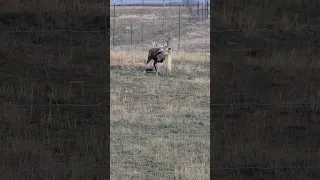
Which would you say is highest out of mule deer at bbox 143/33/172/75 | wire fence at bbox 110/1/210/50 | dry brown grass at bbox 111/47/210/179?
wire fence at bbox 110/1/210/50

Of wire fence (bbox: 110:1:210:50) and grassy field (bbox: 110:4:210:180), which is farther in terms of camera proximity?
wire fence (bbox: 110:1:210:50)

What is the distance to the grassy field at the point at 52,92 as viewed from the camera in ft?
9.07

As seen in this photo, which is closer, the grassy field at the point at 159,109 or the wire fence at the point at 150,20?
the grassy field at the point at 159,109

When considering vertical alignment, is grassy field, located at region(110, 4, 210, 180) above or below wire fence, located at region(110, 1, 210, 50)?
below

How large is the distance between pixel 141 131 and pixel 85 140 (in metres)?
0.43

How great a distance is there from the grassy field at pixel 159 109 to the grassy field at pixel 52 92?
23 cm

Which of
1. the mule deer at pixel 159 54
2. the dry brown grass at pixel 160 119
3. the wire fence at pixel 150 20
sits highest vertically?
the wire fence at pixel 150 20

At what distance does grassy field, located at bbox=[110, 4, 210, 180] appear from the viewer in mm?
2934

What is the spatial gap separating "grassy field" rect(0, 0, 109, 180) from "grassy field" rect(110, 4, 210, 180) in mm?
235

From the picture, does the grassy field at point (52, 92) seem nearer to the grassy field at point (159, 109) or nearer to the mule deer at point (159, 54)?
the grassy field at point (159, 109)

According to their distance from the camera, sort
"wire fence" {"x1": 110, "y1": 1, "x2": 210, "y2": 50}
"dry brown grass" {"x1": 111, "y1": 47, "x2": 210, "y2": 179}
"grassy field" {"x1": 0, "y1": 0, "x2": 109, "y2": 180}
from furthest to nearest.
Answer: "wire fence" {"x1": 110, "y1": 1, "x2": 210, "y2": 50} → "dry brown grass" {"x1": 111, "y1": 47, "x2": 210, "y2": 179} → "grassy field" {"x1": 0, "y1": 0, "x2": 109, "y2": 180}
